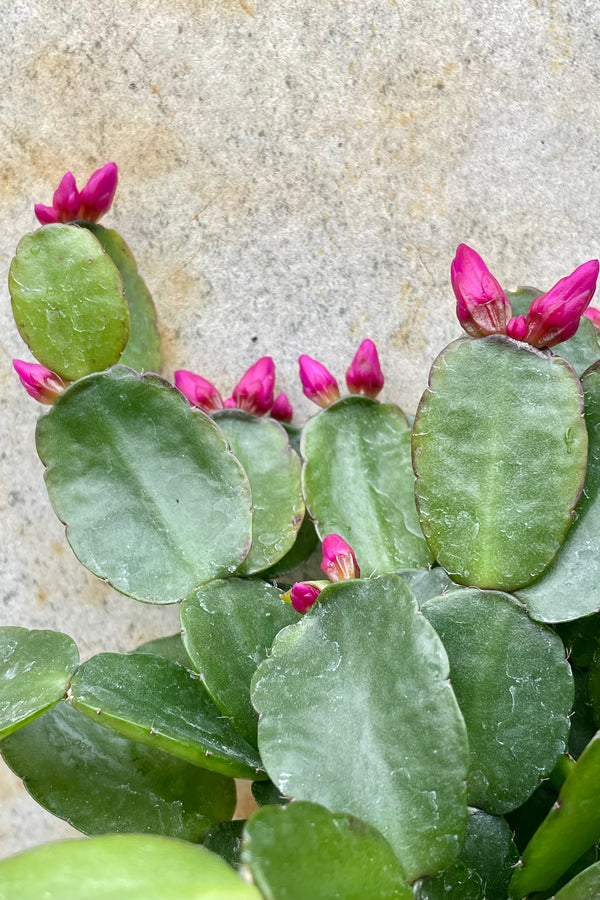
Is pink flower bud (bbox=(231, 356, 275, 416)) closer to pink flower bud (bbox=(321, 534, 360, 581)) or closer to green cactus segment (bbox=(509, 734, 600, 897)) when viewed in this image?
pink flower bud (bbox=(321, 534, 360, 581))

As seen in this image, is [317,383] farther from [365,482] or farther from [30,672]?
[30,672]

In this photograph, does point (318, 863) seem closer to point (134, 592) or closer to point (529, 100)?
point (134, 592)

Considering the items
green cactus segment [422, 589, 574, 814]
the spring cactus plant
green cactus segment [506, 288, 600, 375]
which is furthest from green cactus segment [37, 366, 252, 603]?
green cactus segment [506, 288, 600, 375]

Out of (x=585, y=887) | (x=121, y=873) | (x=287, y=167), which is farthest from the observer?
(x=287, y=167)

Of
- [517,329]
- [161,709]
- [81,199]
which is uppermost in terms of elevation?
[517,329]

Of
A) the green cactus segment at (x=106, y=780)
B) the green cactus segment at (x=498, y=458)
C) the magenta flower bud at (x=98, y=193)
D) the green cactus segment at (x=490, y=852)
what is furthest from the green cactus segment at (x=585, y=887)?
the magenta flower bud at (x=98, y=193)

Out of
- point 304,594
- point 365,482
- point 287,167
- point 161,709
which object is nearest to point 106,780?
point 161,709

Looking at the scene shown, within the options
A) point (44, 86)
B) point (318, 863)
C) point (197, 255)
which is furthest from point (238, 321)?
point (318, 863)

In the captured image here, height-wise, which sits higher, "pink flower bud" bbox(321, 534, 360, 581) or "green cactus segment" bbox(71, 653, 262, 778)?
"pink flower bud" bbox(321, 534, 360, 581)
